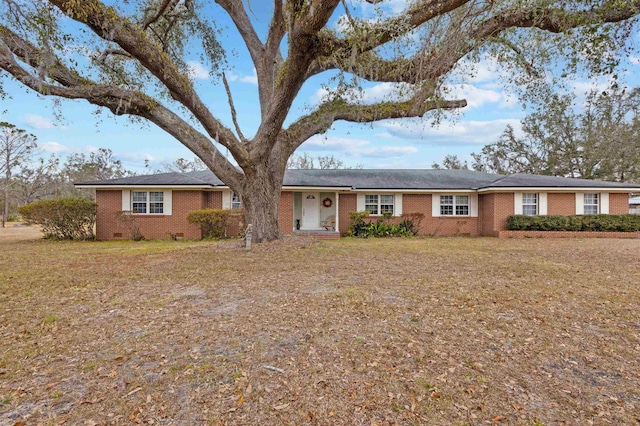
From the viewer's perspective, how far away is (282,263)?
8.62 meters

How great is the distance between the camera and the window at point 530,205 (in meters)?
17.1

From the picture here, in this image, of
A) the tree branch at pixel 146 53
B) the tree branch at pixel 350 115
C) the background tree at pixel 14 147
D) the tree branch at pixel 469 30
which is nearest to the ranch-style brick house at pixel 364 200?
the tree branch at pixel 350 115

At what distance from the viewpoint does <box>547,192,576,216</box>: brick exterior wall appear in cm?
1708

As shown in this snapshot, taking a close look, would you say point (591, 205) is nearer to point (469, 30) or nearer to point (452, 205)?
point (452, 205)

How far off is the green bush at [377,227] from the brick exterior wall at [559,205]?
649cm

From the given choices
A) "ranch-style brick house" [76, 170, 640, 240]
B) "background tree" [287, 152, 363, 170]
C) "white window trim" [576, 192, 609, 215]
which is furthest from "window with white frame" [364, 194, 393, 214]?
"background tree" [287, 152, 363, 170]

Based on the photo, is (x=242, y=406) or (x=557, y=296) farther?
(x=557, y=296)

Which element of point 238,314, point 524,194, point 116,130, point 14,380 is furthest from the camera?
point 524,194

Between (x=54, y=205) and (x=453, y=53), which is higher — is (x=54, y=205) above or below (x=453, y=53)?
below

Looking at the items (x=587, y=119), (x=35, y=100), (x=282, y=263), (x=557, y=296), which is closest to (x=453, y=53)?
(x=557, y=296)

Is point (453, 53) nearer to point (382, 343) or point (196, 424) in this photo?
point (382, 343)

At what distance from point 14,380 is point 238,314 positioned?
7.49ft

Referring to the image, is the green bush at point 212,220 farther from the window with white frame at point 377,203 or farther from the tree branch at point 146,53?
the window with white frame at point 377,203

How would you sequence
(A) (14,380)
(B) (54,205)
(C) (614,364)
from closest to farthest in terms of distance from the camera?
(A) (14,380)
(C) (614,364)
(B) (54,205)
